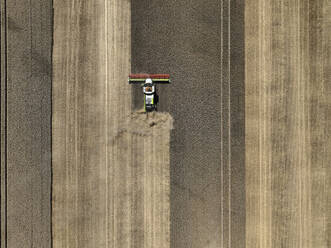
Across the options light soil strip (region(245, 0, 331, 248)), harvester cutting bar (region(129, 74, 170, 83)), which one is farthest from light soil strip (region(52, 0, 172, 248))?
light soil strip (region(245, 0, 331, 248))

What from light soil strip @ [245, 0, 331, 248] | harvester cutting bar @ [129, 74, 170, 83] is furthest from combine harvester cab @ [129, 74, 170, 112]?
light soil strip @ [245, 0, 331, 248]

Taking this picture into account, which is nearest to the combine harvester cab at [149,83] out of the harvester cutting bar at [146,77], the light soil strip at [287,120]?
the harvester cutting bar at [146,77]

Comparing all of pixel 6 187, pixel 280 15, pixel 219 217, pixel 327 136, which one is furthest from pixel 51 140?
pixel 327 136

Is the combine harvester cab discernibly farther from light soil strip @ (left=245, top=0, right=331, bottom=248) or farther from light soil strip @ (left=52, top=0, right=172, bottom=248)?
light soil strip @ (left=245, top=0, right=331, bottom=248)

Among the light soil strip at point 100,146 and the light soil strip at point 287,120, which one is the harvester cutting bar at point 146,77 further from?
A: the light soil strip at point 287,120

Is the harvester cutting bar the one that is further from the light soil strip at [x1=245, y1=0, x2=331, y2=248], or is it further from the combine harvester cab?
the light soil strip at [x1=245, y1=0, x2=331, y2=248]
